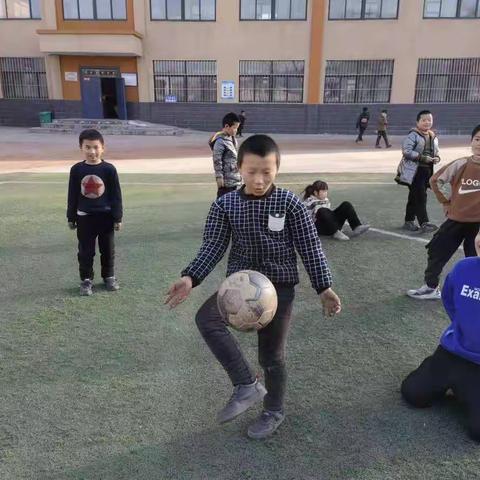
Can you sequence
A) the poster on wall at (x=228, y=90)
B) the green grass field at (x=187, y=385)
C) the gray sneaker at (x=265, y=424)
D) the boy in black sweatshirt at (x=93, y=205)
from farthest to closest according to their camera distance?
the poster on wall at (x=228, y=90) < the boy in black sweatshirt at (x=93, y=205) < the gray sneaker at (x=265, y=424) < the green grass field at (x=187, y=385)

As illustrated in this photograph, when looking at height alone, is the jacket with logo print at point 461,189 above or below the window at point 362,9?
below

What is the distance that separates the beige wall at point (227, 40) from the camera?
29.6 m

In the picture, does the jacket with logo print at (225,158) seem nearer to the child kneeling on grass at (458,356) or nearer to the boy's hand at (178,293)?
the child kneeling on grass at (458,356)

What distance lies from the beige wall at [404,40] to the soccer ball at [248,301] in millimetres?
29629

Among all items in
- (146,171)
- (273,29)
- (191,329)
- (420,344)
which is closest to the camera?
(420,344)

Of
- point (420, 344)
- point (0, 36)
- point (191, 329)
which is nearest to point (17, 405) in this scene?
→ point (191, 329)

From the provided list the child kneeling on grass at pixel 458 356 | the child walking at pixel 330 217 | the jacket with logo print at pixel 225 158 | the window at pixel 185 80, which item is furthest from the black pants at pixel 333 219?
the window at pixel 185 80

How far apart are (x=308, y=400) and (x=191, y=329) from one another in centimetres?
143

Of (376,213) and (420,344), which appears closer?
(420,344)

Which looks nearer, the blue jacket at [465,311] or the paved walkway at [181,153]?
the blue jacket at [465,311]

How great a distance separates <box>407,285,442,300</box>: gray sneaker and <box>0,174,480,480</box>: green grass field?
0.11 m

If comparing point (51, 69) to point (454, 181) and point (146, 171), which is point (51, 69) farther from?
point (454, 181)

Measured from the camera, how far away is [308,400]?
132 inches

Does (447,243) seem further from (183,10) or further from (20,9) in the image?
(20,9)
